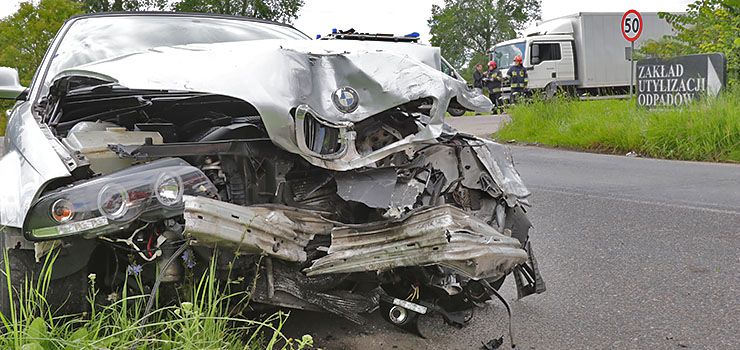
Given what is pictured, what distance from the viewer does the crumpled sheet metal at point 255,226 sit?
9.16 ft

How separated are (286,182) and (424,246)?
82 cm

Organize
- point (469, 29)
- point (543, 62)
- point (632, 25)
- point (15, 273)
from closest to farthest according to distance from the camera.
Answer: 1. point (15, 273)
2. point (632, 25)
3. point (543, 62)
4. point (469, 29)

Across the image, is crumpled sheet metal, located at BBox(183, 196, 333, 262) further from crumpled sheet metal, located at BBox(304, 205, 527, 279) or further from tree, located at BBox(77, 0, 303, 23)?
tree, located at BBox(77, 0, 303, 23)

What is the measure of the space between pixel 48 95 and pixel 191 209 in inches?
62.9

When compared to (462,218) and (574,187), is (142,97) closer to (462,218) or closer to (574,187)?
(462,218)

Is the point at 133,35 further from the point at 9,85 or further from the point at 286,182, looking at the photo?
the point at 286,182

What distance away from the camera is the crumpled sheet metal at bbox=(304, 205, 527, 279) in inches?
115

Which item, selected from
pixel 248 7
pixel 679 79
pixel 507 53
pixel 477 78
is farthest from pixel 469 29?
pixel 679 79

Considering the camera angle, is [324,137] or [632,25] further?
[632,25]

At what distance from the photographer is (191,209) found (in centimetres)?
279

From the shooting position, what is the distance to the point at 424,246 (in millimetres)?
2939

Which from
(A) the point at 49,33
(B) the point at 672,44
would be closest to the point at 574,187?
(B) the point at 672,44

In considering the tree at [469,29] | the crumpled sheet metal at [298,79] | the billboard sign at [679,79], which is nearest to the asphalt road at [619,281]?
the crumpled sheet metal at [298,79]

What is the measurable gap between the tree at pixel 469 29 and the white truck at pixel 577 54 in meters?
38.2
